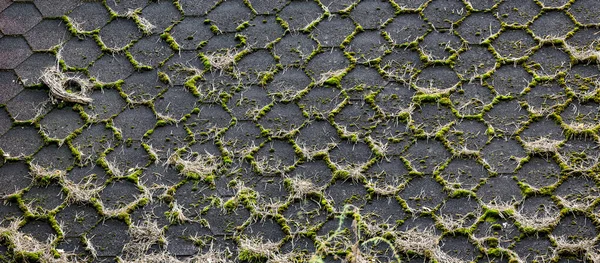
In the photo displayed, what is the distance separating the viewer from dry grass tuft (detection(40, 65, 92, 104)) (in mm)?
4156

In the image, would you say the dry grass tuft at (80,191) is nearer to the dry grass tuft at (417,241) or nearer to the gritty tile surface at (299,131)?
the gritty tile surface at (299,131)

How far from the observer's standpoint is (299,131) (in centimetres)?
398

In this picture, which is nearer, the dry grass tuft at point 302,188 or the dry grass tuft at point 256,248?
the dry grass tuft at point 256,248

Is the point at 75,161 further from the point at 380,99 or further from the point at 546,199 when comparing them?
the point at 546,199

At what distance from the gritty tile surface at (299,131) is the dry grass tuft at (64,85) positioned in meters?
0.01

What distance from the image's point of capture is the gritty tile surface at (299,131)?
3.62 meters

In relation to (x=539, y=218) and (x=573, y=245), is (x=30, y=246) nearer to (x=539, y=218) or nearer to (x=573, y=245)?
(x=539, y=218)

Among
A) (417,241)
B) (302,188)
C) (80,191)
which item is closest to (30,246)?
(80,191)

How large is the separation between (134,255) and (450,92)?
69.6 inches

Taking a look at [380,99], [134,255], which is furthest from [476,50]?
[134,255]

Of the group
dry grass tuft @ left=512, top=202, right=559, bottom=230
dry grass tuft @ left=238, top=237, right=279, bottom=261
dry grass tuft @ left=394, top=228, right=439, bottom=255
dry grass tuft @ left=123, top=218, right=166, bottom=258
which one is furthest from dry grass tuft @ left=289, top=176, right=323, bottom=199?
dry grass tuft @ left=512, top=202, right=559, bottom=230

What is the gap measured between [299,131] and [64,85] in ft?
4.25

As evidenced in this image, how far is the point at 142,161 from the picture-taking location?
12.9 ft

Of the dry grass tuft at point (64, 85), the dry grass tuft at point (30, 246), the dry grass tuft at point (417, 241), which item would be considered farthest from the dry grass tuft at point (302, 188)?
the dry grass tuft at point (64, 85)
